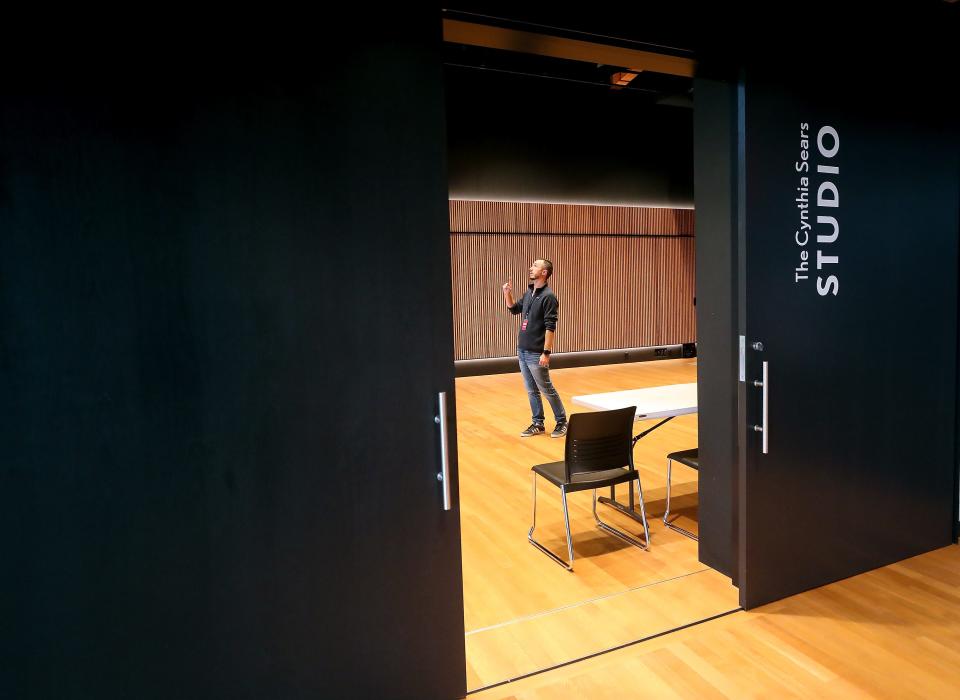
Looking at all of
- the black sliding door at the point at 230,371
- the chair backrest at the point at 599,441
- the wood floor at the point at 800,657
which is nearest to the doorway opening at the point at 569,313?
the wood floor at the point at 800,657

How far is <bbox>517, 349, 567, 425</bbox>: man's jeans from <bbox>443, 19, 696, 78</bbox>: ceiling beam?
3512 mm

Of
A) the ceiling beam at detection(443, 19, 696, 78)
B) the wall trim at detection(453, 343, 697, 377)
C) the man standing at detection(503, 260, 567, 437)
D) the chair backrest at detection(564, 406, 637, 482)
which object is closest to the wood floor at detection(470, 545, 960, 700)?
the chair backrest at detection(564, 406, 637, 482)

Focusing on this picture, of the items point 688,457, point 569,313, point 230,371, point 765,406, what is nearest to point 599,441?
point 688,457

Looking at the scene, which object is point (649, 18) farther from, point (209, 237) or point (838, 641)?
point (838, 641)

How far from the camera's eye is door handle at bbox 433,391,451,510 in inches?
87.3

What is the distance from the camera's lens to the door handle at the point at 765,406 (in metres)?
2.88

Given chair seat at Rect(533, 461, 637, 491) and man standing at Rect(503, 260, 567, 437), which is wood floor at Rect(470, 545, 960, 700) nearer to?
chair seat at Rect(533, 461, 637, 491)

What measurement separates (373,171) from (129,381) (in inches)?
39.9

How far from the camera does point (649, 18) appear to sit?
8.45 ft

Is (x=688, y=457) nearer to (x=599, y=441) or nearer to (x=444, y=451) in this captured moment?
(x=599, y=441)

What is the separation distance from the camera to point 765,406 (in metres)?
2.87

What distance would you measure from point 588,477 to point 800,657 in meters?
1.35

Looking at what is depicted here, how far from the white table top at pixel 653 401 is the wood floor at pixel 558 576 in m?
0.78

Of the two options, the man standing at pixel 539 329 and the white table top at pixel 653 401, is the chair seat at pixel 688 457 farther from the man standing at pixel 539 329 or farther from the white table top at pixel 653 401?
the man standing at pixel 539 329
